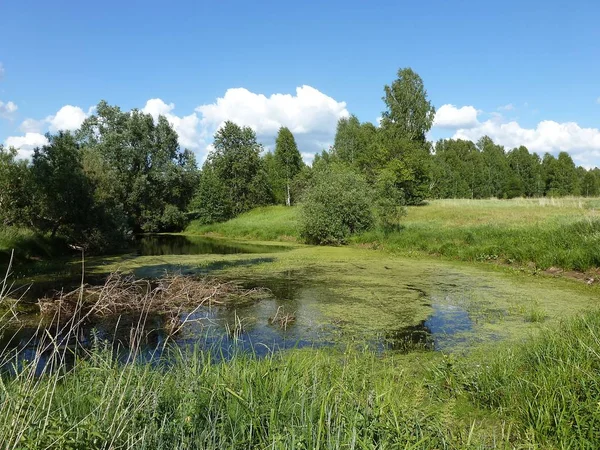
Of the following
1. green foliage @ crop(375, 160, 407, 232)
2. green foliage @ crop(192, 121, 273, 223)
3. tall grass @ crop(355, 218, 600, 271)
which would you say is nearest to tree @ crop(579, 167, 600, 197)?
green foliage @ crop(192, 121, 273, 223)

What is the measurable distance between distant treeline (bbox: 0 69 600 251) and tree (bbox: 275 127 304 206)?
0.42ft

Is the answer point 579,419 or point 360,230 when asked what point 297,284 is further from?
point 360,230

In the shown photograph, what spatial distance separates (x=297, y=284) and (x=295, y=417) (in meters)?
9.35

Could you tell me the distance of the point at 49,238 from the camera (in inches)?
798

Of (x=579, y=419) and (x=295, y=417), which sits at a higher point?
(x=295, y=417)

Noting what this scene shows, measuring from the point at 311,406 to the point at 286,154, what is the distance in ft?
165

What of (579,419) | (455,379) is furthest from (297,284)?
(579,419)

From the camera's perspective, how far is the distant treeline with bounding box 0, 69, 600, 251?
20.2 metres

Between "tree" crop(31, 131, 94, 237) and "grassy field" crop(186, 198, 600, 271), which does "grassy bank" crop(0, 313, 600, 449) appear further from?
"tree" crop(31, 131, 94, 237)

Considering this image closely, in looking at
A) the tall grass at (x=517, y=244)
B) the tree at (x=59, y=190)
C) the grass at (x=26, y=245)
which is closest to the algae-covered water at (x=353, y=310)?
the tall grass at (x=517, y=244)

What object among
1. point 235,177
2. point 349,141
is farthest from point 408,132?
point 235,177

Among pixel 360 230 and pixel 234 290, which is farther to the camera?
pixel 360 230

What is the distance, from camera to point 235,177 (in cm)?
4831

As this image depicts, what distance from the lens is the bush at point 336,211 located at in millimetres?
23828
